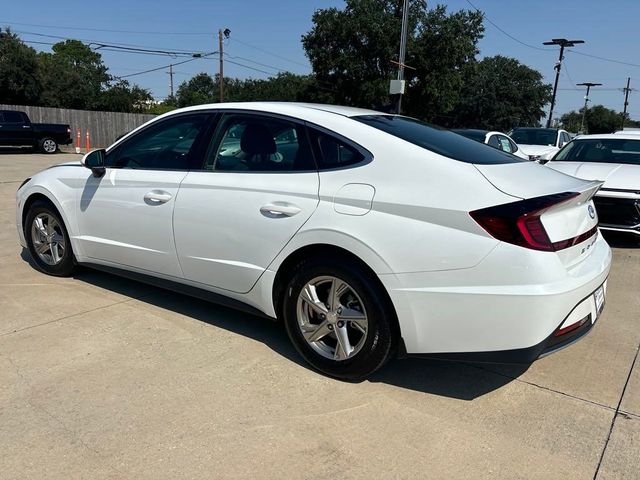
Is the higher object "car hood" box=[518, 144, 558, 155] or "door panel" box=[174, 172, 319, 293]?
→ "car hood" box=[518, 144, 558, 155]

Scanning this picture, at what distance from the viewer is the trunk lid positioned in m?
2.83

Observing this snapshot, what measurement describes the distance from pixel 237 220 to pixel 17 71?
38059 mm

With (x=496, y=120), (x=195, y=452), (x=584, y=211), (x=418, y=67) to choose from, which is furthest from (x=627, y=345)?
(x=496, y=120)

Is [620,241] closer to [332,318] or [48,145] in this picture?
[332,318]

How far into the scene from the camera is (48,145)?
885 inches

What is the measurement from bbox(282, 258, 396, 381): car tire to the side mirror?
6.81 ft

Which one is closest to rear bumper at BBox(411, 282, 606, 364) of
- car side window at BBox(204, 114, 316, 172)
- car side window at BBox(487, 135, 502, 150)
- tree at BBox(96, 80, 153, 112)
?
car side window at BBox(204, 114, 316, 172)

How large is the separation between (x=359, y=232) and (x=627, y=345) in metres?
2.49

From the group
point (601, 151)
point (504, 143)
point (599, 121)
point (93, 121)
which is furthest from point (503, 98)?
point (601, 151)

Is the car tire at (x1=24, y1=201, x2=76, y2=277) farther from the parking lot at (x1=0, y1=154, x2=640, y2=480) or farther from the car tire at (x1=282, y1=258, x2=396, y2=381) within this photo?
the car tire at (x1=282, y1=258, x2=396, y2=381)

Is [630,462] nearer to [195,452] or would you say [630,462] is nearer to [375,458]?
[375,458]

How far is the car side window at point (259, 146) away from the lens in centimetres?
346

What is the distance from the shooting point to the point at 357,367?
3.19 m

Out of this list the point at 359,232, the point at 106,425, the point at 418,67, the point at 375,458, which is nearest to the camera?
the point at 375,458
